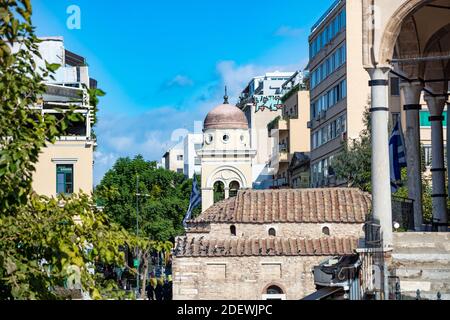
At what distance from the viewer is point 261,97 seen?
129000 mm

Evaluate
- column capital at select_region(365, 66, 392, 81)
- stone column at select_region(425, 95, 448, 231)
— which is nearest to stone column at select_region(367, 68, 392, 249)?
column capital at select_region(365, 66, 392, 81)

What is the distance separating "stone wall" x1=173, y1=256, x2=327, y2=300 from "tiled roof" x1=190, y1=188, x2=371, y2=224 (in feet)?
6.06

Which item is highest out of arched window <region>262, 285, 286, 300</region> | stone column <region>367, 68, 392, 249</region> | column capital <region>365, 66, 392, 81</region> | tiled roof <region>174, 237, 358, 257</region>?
column capital <region>365, 66, 392, 81</region>

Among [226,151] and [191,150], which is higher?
[191,150]

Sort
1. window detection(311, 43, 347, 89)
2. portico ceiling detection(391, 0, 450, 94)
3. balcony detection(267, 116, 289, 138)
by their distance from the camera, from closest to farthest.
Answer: portico ceiling detection(391, 0, 450, 94), window detection(311, 43, 347, 89), balcony detection(267, 116, 289, 138)

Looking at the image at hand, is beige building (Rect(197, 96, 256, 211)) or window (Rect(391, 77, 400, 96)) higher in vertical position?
window (Rect(391, 77, 400, 96))

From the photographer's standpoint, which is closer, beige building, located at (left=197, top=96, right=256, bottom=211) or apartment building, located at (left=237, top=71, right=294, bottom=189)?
beige building, located at (left=197, top=96, right=256, bottom=211)

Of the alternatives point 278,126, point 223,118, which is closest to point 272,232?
point 223,118

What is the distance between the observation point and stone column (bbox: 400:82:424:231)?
25906mm

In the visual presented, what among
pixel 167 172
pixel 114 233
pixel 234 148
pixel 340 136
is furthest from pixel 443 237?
pixel 167 172

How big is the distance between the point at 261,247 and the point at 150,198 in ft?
161

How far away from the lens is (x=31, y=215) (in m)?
13.2

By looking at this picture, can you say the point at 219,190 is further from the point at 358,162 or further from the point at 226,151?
the point at 358,162

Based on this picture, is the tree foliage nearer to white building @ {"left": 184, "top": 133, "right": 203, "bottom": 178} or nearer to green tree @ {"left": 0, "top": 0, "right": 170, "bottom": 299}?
green tree @ {"left": 0, "top": 0, "right": 170, "bottom": 299}
